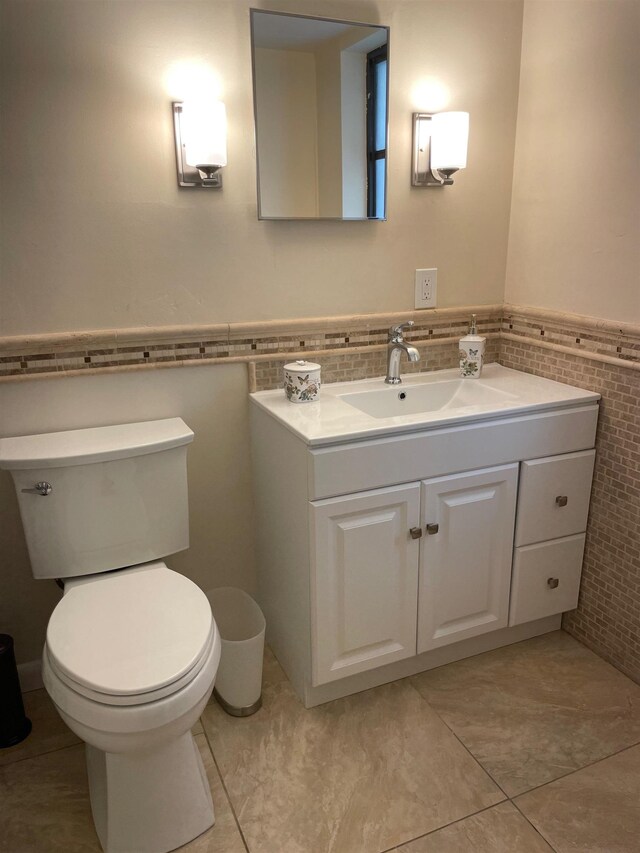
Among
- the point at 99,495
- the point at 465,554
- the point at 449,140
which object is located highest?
the point at 449,140

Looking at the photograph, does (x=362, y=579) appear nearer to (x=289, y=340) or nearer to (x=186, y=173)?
(x=289, y=340)

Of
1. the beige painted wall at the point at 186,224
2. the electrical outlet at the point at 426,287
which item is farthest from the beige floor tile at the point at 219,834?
the electrical outlet at the point at 426,287

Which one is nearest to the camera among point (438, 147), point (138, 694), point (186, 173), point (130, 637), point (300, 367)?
point (138, 694)

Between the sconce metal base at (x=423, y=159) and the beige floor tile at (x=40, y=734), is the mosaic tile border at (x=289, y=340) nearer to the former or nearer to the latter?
the sconce metal base at (x=423, y=159)

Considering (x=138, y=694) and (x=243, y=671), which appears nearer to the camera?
(x=138, y=694)

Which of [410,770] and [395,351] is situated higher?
[395,351]

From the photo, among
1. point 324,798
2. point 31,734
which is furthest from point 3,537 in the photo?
point 324,798

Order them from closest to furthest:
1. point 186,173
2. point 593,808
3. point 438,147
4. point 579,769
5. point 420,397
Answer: point 593,808, point 579,769, point 186,173, point 438,147, point 420,397

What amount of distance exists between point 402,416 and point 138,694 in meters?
0.97

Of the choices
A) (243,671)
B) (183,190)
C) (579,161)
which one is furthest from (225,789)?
(579,161)

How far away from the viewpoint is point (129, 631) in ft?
4.63

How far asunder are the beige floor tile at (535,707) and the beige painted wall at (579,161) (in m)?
1.04

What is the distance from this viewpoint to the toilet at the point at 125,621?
50.9 inches

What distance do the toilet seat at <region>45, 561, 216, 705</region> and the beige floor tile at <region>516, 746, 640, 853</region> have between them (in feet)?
2.83
